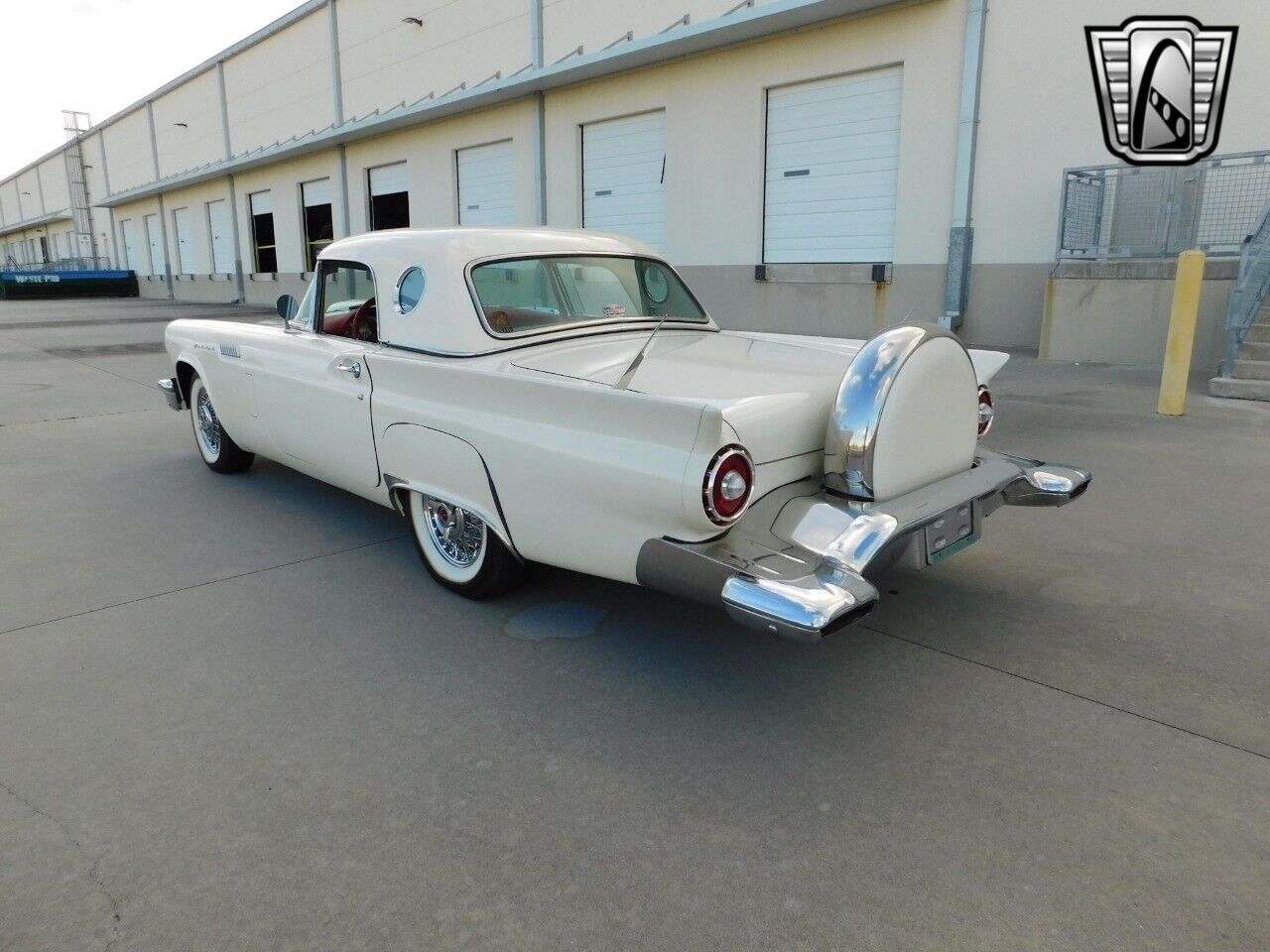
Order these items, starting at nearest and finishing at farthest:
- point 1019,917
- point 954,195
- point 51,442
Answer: point 1019,917 < point 51,442 < point 954,195

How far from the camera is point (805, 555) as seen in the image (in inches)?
106

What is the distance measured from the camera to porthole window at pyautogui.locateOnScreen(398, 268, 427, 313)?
153 inches

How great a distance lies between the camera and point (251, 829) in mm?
2250

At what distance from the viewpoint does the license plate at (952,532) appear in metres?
2.96

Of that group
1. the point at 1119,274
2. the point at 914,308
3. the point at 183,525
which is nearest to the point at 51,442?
the point at 183,525

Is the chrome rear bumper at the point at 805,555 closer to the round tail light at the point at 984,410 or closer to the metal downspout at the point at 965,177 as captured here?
the round tail light at the point at 984,410

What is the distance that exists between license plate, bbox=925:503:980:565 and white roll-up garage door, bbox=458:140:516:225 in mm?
15965

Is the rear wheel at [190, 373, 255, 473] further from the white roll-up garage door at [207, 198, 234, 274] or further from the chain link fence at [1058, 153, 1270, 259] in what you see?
the white roll-up garage door at [207, 198, 234, 274]

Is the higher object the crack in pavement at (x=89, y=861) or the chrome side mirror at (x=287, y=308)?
the chrome side mirror at (x=287, y=308)

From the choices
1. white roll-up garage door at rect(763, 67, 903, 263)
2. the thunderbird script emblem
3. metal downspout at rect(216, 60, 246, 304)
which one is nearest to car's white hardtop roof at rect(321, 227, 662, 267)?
the thunderbird script emblem

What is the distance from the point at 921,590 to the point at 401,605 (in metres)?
2.26

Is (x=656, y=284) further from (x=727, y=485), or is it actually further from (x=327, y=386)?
(x=727, y=485)

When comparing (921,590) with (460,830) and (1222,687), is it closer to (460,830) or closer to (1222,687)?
(1222,687)

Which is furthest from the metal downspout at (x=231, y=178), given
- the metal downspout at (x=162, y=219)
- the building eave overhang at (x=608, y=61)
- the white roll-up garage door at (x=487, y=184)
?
the white roll-up garage door at (x=487, y=184)
